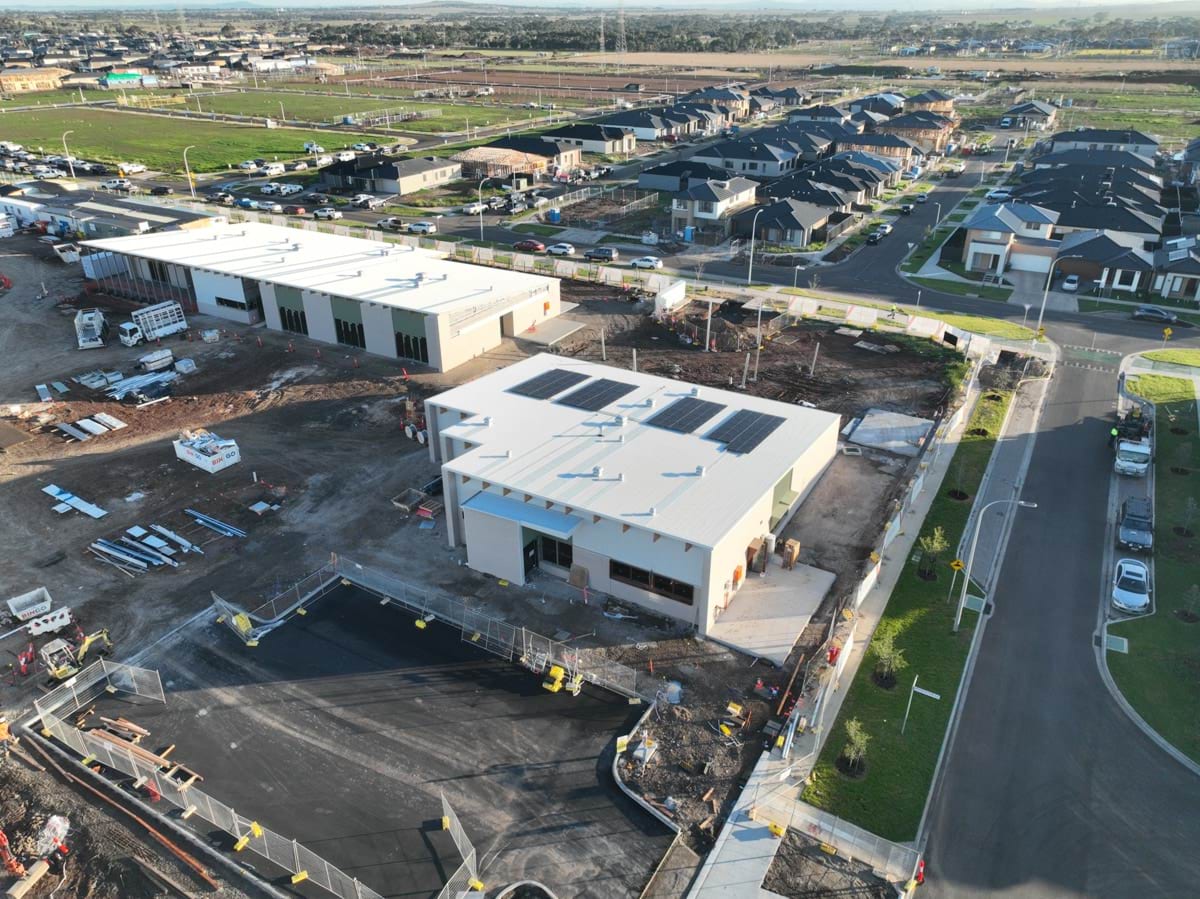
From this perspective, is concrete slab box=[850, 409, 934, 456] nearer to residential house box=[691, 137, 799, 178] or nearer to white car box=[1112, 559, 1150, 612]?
white car box=[1112, 559, 1150, 612]

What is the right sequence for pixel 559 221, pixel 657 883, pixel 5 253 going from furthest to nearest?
pixel 559 221 → pixel 5 253 → pixel 657 883

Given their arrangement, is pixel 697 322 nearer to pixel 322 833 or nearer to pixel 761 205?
pixel 761 205

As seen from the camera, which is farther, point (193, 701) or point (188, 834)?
point (193, 701)

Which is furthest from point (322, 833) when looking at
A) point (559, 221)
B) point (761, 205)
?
point (761, 205)

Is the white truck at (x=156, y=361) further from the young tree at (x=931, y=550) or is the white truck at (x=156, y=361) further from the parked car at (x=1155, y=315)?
the parked car at (x=1155, y=315)

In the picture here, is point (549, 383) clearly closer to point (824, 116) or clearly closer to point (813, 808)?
point (813, 808)

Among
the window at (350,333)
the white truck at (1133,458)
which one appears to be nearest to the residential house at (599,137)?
the window at (350,333)
